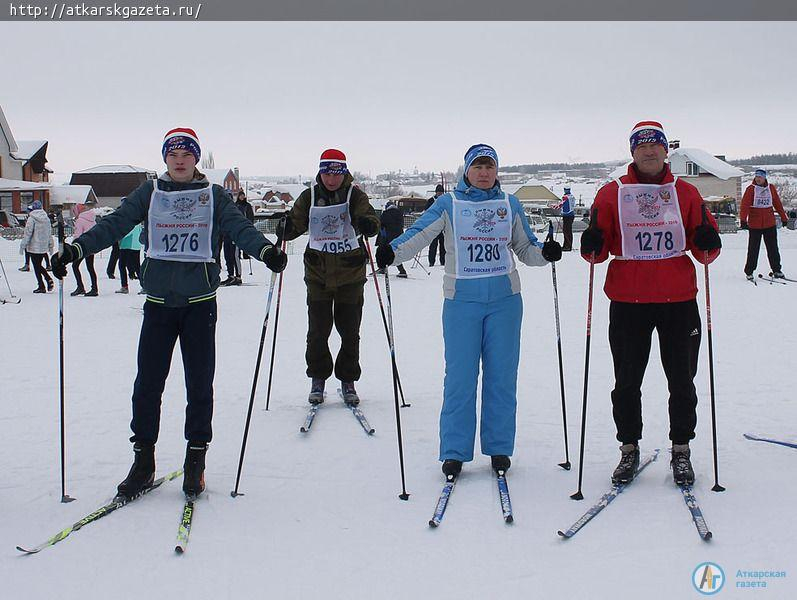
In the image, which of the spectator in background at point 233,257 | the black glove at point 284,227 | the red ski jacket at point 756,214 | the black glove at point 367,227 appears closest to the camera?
the black glove at point 367,227

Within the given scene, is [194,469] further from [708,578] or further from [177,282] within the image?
[708,578]

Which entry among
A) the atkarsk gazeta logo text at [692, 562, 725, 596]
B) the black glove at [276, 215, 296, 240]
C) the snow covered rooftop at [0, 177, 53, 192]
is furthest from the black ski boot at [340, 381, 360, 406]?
the snow covered rooftop at [0, 177, 53, 192]

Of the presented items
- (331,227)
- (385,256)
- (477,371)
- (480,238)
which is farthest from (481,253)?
(331,227)

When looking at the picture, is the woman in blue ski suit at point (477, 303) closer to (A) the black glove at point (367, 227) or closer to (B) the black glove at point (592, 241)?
(B) the black glove at point (592, 241)

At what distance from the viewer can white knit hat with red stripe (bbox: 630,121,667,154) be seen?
13.5 ft

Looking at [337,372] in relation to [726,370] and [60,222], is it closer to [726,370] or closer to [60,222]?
[726,370]

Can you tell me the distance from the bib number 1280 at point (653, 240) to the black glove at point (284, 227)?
2270 mm

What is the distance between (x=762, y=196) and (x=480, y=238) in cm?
1043

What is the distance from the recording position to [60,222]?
545 inches

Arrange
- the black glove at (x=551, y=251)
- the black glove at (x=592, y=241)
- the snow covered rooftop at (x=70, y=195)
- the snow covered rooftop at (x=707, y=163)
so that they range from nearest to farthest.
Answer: the black glove at (x=592, y=241), the black glove at (x=551, y=251), the snow covered rooftop at (x=70, y=195), the snow covered rooftop at (x=707, y=163)

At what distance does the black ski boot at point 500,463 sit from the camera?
436 centimetres

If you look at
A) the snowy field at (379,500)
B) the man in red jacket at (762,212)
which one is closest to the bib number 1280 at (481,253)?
the snowy field at (379,500)

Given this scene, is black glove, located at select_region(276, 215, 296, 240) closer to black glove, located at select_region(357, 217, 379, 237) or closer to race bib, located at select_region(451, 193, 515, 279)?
black glove, located at select_region(357, 217, 379, 237)

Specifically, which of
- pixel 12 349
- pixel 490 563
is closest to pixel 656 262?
pixel 490 563
